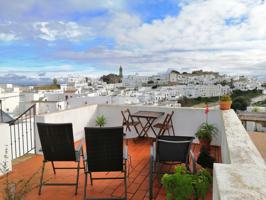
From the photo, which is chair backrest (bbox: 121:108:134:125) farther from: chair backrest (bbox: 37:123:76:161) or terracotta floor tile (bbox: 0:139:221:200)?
chair backrest (bbox: 37:123:76:161)

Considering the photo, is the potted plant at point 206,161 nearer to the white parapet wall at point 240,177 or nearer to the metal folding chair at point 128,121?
the white parapet wall at point 240,177

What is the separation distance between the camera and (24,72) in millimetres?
30625

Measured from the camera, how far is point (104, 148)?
3014mm

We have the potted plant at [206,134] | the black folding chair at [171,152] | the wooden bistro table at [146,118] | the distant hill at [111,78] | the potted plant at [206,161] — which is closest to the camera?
the black folding chair at [171,152]

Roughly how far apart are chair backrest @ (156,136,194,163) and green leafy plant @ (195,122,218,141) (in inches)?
75.3

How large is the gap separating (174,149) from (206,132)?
2134mm

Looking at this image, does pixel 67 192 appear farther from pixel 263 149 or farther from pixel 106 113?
pixel 263 149

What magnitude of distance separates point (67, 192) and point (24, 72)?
99.5 feet

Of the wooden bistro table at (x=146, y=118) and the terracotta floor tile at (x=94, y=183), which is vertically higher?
the wooden bistro table at (x=146, y=118)

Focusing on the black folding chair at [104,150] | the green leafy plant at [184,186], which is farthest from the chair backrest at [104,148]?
the green leafy plant at [184,186]

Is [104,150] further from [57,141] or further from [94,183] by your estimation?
[94,183]

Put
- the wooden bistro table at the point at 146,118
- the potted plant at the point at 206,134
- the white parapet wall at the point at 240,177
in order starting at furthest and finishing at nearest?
the wooden bistro table at the point at 146,118, the potted plant at the point at 206,134, the white parapet wall at the point at 240,177

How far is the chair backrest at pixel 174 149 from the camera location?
3123 millimetres

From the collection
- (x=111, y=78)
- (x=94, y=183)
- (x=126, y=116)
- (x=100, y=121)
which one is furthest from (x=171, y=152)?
(x=111, y=78)
